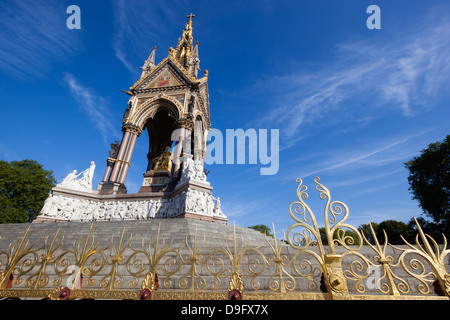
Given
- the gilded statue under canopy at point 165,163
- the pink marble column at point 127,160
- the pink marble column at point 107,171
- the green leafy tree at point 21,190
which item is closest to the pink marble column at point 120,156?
the pink marble column at point 127,160

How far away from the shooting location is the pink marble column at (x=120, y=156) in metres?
14.7

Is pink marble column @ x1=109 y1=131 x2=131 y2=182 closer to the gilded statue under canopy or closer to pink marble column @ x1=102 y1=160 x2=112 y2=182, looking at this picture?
pink marble column @ x1=102 y1=160 x2=112 y2=182

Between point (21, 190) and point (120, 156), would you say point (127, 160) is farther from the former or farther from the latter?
point (21, 190)

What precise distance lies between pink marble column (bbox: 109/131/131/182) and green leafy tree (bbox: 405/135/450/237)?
26.7 meters

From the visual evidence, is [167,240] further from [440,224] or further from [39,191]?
[39,191]

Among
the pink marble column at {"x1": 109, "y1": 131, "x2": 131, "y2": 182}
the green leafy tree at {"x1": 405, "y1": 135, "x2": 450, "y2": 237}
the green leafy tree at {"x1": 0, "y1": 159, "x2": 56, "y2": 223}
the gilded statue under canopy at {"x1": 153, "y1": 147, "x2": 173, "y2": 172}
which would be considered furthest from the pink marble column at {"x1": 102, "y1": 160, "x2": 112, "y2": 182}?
the green leafy tree at {"x1": 405, "y1": 135, "x2": 450, "y2": 237}

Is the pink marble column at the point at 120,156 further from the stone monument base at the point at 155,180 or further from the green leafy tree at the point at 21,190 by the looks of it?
the green leafy tree at the point at 21,190

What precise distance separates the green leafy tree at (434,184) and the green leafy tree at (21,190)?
41544 millimetres

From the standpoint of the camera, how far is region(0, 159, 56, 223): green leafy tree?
22.2m

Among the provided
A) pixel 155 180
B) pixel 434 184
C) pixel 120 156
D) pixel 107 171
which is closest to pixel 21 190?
pixel 107 171

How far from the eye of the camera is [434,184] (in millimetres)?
18828
